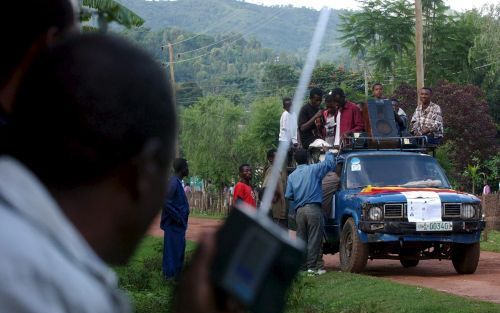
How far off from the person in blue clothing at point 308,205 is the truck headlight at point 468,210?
6.66ft

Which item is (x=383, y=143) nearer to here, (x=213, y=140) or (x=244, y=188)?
(x=244, y=188)

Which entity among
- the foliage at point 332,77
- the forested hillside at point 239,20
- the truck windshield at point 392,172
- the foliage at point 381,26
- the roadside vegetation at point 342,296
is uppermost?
the forested hillside at point 239,20

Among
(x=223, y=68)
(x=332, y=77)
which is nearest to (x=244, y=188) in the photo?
(x=332, y=77)

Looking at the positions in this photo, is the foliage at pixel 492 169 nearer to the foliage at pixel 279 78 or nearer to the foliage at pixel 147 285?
the foliage at pixel 147 285

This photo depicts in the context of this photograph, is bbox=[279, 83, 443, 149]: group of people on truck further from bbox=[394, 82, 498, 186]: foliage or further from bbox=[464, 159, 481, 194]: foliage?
bbox=[394, 82, 498, 186]: foliage

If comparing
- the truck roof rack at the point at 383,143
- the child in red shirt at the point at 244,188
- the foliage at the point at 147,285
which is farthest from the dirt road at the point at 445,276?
the truck roof rack at the point at 383,143

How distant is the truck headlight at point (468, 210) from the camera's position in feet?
49.2

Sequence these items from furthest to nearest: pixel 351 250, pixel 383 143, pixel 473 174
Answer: pixel 473 174 → pixel 383 143 → pixel 351 250

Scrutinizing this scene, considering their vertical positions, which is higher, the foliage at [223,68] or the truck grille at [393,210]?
the foliage at [223,68]

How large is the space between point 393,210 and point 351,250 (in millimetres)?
1055

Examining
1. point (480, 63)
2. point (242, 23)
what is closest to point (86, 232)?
point (480, 63)

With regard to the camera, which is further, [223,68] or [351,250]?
[223,68]

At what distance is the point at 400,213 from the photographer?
1479 cm

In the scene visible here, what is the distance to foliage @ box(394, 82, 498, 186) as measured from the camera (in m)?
38.8
